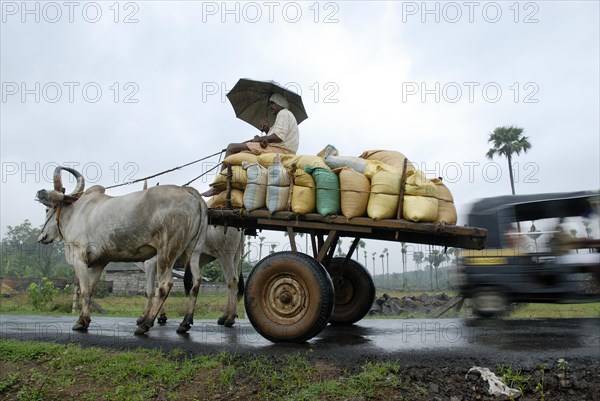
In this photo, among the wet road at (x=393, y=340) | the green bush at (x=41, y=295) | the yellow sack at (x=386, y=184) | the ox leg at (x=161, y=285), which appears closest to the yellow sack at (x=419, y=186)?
the yellow sack at (x=386, y=184)

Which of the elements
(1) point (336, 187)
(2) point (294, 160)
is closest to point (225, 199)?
(2) point (294, 160)

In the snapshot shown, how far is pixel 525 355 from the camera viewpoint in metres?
5.10

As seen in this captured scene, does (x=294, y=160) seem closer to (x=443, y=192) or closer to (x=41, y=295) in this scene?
(x=443, y=192)

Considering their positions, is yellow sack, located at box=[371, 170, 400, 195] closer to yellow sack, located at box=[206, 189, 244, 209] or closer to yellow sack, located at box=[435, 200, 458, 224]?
yellow sack, located at box=[435, 200, 458, 224]

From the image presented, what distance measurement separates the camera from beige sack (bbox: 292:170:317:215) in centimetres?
577

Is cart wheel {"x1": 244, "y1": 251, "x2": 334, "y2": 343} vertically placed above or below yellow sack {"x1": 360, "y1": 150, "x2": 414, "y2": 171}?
below

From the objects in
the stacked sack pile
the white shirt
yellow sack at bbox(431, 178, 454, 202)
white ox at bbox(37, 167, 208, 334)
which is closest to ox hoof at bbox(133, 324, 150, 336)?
white ox at bbox(37, 167, 208, 334)

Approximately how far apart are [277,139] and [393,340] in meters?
3.24

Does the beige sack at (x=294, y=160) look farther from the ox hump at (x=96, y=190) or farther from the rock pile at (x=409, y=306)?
the rock pile at (x=409, y=306)

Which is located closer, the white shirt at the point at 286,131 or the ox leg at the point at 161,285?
the ox leg at the point at 161,285

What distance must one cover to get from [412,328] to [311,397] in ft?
13.8

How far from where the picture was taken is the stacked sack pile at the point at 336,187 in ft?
18.2

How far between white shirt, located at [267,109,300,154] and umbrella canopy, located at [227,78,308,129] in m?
0.47

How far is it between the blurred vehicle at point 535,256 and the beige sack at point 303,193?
16.5 feet
